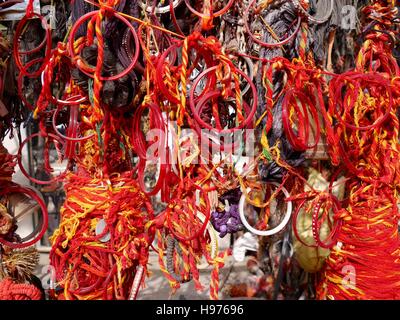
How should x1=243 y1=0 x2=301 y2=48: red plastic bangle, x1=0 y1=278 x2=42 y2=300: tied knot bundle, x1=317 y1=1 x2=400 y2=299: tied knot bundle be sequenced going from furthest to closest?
x1=317 y1=1 x2=400 y2=299: tied knot bundle < x1=0 y1=278 x2=42 y2=300: tied knot bundle < x1=243 y1=0 x2=301 y2=48: red plastic bangle

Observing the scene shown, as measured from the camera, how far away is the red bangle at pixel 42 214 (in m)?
1.06

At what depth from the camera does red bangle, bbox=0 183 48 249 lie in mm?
1059

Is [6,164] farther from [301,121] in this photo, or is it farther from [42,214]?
[301,121]

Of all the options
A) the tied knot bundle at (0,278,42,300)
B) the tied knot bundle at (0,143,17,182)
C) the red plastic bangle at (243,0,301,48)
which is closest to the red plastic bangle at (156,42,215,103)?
the red plastic bangle at (243,0,301,48)

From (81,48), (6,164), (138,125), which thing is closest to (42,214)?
(6,164)

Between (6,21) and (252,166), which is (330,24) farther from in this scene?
(6,21)

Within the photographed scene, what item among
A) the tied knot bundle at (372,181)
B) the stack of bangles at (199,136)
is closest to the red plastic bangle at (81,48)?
the stack of bangles at (199,136)

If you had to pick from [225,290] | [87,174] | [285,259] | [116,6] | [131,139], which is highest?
[116,6]

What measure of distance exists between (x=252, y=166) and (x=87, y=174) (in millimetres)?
467

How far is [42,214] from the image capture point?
1.12 metres

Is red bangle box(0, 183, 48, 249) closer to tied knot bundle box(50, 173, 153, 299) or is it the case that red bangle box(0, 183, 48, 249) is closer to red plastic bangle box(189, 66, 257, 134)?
tied knot bundle box(50, 173, 153, 299)

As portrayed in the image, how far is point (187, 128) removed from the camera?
109cm

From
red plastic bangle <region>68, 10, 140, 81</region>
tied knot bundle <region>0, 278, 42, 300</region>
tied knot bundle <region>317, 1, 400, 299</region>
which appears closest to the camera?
red plastic bangle <region>68, 10, 140, 81</region>

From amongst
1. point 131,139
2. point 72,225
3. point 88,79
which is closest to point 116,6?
point 88,79
